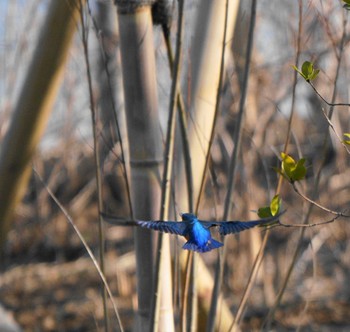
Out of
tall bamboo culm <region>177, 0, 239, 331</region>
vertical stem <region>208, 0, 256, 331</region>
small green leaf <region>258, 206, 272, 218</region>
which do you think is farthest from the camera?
→ tall bamboo culm <region>177, 0, 239, 331</region>

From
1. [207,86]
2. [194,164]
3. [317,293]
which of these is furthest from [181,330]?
[317,293]

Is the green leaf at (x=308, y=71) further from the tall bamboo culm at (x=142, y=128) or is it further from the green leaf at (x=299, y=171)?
the tall bamboo culm at (x=142, y=128)

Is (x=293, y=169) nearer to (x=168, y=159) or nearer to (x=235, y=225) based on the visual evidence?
(x=235, y=225)

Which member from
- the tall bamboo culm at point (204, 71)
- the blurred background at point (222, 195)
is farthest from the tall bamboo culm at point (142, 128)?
the blurred background at point (222, 195)

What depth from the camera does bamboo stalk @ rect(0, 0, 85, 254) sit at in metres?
2.98

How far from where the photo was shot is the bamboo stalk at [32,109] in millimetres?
2980

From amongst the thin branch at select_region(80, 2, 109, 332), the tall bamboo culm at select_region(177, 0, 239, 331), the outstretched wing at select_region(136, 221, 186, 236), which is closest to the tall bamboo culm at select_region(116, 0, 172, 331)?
the thin branch at select_region(80, 2, 109, 332)

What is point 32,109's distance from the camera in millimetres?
3117

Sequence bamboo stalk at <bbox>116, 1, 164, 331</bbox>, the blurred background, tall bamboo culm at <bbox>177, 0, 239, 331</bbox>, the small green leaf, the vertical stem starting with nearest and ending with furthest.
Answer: the small green leaf, the vertical stem, bamboo stalk at <bbox>116, 1, 164, 331</bbox>, tall bamboo culm at <bbox>177, 0, 239, 331</bbox>, the blurred background

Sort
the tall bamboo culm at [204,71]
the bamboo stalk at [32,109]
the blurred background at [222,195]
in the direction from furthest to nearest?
the blurred background at [222,195], the bamboo stalk at [32,109], the tall bamboo culm at [204,71]

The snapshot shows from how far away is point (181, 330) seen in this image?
193cm

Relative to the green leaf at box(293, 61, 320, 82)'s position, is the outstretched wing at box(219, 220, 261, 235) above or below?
below

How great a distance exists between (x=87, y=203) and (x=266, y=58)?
3319 mm

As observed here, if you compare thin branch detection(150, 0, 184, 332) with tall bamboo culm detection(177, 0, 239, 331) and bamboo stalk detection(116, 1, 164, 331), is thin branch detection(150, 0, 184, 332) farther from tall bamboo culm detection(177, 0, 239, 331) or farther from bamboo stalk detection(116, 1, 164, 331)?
tall bamboo culm detection(177, 0, 239, 331)
